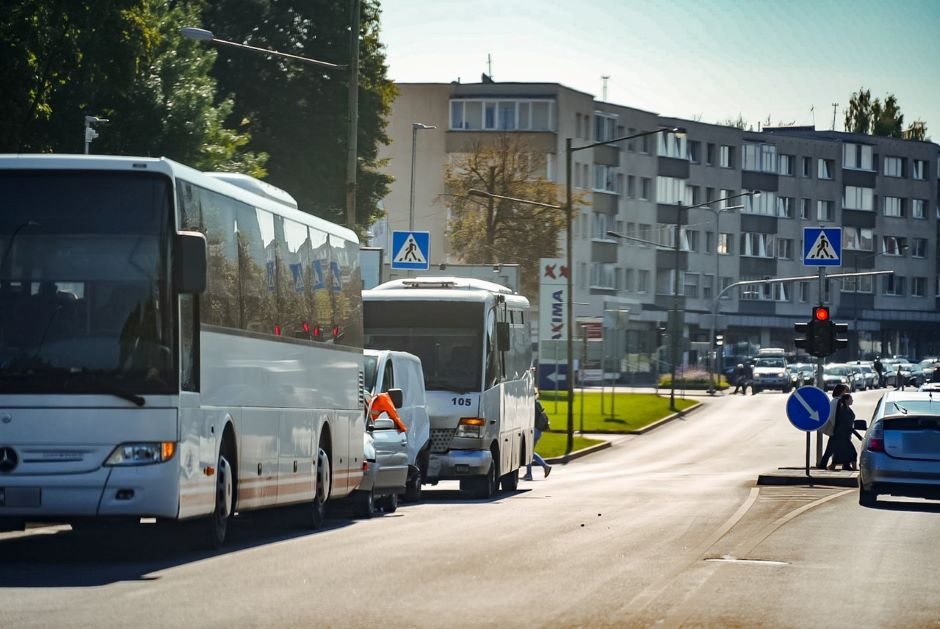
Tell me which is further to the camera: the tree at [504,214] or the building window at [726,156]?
the building window at [726,156]

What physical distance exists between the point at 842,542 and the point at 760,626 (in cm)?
780

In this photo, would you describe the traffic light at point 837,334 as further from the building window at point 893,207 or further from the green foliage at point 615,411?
the building window at point 893,207

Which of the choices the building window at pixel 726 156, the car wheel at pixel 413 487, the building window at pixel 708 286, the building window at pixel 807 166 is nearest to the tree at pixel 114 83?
the car wheel at pixel 413 487

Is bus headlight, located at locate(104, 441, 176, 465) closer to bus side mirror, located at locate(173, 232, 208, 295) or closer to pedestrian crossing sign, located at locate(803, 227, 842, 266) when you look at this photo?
bus side mirror, located at locate(173, 232, 208, 295)

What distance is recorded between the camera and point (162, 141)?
53781 millimetres

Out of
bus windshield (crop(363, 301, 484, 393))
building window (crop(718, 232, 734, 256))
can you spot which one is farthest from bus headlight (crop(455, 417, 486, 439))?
building window (crop(718, 232, 734, 256))

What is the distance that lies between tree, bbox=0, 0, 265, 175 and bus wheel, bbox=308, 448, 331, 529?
19396mm

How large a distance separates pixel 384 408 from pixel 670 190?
319 ft

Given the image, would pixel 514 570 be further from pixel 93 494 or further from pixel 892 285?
pixel 892 285

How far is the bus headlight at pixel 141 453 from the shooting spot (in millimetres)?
15000

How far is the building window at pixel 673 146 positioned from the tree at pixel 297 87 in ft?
168

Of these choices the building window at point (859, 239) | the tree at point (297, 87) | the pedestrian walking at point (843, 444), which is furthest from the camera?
the building window at point (859, 239)

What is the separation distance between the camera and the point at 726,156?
126000 millimetres

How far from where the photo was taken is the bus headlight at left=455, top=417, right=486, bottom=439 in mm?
29188
